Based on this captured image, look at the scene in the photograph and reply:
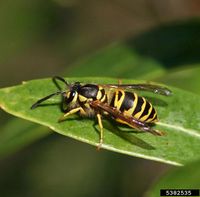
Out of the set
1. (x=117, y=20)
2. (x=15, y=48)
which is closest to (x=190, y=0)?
(x=15, y=48)

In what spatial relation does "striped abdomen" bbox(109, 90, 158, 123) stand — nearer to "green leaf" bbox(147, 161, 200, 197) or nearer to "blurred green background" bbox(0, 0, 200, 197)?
"blurred green background" bbox(0, 0, 200, 197)

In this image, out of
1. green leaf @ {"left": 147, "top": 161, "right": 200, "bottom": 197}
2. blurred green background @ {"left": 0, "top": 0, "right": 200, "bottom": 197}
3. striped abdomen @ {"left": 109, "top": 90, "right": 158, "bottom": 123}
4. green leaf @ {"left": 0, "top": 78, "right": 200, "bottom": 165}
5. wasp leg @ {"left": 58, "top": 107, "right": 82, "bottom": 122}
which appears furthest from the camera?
blurred green background @ {"left": 0, "top": 0, "right": 200, "bottom": 197}

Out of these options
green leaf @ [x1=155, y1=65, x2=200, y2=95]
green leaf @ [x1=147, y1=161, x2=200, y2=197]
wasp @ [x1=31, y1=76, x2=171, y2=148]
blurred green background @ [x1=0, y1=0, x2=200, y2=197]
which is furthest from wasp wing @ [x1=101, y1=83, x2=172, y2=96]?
green leaf @ [x1=147, y1=161, x2=200, y2=197]

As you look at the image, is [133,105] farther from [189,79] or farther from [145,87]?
[189,79]

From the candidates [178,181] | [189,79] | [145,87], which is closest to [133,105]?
[145,87]

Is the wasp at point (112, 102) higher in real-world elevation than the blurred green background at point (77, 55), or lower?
lower

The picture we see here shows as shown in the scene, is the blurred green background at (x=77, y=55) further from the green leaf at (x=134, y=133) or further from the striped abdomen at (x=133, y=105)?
the green leaf at (x=134, y=133)

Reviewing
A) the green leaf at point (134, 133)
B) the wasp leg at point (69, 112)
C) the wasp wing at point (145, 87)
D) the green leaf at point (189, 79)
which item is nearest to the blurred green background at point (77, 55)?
the green leaf at point (189, 79)
